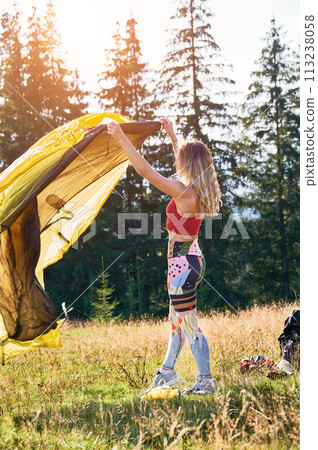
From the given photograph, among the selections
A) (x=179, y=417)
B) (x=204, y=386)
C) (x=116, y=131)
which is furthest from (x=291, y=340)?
(x=116, y=131)

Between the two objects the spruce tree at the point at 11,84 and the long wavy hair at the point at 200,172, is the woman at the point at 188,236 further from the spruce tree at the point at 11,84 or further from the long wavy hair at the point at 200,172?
the spruce tree at the point at 11,84

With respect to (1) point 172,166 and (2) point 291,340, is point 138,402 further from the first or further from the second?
(1) point 172,166

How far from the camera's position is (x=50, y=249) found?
4480 mm

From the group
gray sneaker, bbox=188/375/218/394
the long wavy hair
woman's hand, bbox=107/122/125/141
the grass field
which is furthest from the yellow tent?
gray sneaker, bbox=188/375/218/394

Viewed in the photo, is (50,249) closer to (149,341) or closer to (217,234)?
(149,341)

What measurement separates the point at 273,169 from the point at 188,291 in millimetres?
16271

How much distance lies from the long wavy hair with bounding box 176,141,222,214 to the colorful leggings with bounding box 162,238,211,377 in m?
0.39

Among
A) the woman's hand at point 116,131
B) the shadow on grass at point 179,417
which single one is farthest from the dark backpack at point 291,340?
the woman's hand at point 116,131

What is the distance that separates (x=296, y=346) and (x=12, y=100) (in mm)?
17667

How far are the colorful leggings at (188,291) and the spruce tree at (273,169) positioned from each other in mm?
15261

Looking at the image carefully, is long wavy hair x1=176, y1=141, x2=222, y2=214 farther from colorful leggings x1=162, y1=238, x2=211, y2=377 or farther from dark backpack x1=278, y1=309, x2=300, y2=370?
dark backpack x1=278, y1=309, x2=300, y2=370

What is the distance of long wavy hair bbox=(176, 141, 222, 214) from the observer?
3.41 meters

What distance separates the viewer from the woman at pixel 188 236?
134 inches

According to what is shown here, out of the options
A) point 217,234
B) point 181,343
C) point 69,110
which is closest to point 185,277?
point 181,343
